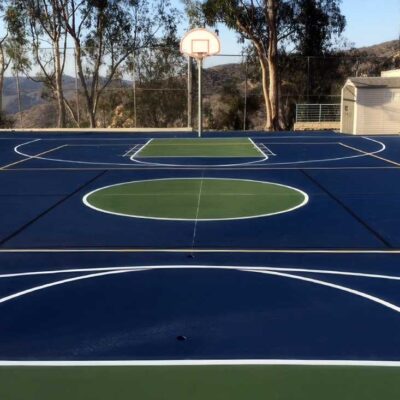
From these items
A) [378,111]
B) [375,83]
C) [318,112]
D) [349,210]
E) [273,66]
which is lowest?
[349,210]

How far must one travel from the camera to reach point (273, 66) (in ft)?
93.1

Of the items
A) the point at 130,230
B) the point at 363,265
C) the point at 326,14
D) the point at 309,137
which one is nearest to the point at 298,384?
the point at 363,265

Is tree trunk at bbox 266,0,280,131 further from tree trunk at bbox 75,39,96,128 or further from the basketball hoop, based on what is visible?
tree trunk at bbox 75,39,96,128

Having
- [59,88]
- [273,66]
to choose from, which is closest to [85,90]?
[59,88]

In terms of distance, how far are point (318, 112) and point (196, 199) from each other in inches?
717

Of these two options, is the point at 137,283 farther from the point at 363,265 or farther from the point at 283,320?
the point at 363,265

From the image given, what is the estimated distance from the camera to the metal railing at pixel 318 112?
1013 inches

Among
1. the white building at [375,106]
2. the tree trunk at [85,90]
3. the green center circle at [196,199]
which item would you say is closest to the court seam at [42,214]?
the green center circle at [196,199]

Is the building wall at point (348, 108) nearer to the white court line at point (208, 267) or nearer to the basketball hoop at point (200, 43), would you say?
the basketball hoop at point (200, 43)

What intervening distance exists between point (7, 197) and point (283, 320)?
6.23 metres

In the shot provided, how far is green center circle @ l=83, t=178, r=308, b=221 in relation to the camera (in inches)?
314

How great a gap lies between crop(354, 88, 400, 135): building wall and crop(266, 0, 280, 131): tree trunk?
27.5 ft

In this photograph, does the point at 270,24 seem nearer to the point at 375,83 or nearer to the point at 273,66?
the point at 273,66

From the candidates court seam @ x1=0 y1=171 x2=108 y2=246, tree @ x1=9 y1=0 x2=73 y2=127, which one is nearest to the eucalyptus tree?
tree @ x1=9 y1=0 x2=73 y2=127
